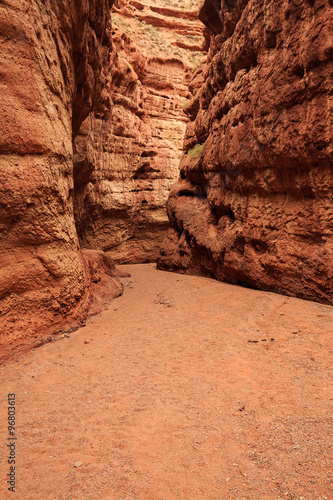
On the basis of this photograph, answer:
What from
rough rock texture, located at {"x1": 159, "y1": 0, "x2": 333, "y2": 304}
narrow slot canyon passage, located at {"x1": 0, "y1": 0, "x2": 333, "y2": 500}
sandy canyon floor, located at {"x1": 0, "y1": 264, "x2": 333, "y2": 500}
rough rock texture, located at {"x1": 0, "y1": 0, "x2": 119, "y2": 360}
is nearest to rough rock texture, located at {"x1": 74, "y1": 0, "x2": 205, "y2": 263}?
narrow slot canyon passage, located at {"x1": 0, "y1": 0, "x2": 333, "y2": 500}

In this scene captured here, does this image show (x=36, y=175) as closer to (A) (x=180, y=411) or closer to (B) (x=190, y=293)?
(A) (x=180, y=411)

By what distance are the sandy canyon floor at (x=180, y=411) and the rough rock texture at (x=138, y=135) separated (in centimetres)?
935

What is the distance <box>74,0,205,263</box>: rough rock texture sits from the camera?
15312 millimetres

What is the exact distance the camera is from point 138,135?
17.6 meters

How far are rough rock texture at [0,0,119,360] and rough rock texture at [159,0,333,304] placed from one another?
4.38m

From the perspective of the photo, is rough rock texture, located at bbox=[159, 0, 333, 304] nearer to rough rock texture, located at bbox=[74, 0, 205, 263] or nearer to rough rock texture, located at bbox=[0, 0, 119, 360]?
rough rock texture, located at bbox=[0, 0, 119, 360]

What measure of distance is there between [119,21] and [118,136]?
30.0ft

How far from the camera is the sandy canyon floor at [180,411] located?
2.32 meters

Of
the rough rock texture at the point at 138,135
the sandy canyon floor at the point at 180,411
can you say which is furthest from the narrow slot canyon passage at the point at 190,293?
the rough rock texture at the point at 138,135

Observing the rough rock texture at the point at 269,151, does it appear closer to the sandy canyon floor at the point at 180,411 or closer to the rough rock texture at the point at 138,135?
the sandy canyon floor at the point at 180,411

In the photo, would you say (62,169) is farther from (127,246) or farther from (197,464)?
(127,246)

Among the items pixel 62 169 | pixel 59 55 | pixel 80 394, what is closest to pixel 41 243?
pixel 62 169

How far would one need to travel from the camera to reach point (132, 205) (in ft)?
56.9

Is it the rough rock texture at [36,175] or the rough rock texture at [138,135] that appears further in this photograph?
the rough rock texture at [138,135]
